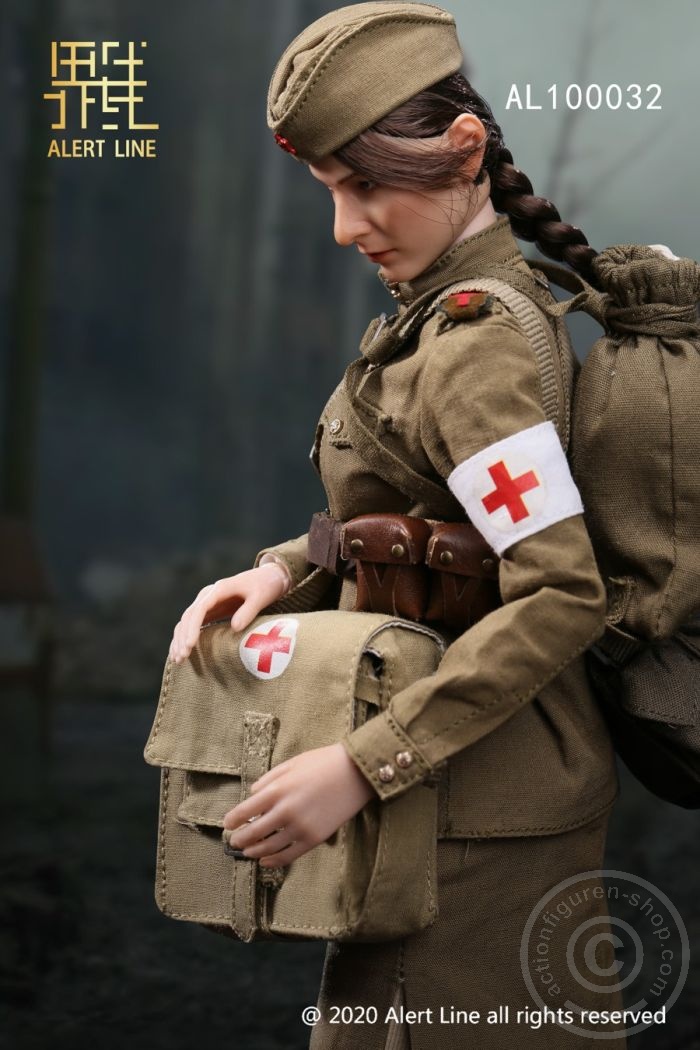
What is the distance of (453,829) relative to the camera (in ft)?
5.22

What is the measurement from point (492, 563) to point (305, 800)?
337 millimetres

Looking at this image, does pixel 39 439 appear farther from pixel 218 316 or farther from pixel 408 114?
pixel 408 114

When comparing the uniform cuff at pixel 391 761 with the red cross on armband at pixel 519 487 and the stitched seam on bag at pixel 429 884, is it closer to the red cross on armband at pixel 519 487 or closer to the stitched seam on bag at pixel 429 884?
the stitched seam on bag at pixel 429 884

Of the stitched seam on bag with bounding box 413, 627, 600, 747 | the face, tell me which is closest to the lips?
the face

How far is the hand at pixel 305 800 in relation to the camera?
1449 mm

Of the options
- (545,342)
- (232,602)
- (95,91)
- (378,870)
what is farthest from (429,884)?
(95,91)

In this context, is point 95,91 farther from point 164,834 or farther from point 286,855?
point 286,855

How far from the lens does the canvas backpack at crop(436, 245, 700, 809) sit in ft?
5.12

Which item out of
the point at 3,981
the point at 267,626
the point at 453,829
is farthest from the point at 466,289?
the point at 3,981

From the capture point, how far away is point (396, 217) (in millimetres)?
1606

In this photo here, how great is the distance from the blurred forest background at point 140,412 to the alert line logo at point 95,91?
0.36ft

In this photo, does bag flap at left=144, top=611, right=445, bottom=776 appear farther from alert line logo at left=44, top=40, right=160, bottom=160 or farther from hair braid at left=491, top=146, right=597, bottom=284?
alert line logo at left=44, top=40, right=160, bottom=160

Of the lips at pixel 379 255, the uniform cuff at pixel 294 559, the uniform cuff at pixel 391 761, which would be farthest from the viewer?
the uniform cuff at pixel 294 559

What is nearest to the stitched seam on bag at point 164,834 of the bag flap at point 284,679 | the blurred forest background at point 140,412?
the bag flap at point 284,679
